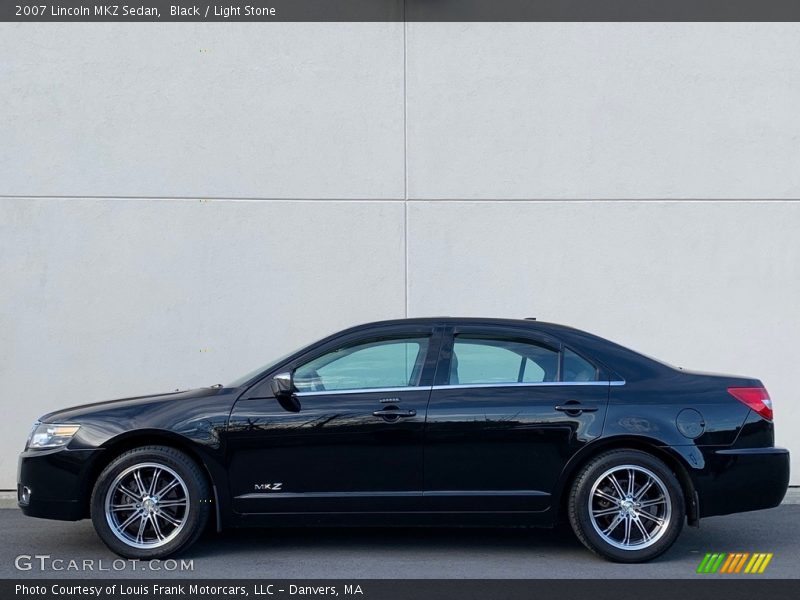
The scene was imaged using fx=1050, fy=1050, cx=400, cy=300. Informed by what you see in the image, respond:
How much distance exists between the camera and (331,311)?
32.1 feet

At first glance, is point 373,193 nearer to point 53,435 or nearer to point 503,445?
point 503,445

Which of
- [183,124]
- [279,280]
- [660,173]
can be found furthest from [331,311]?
[660,173]

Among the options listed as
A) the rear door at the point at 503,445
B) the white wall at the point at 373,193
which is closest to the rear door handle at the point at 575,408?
the rear door at the point at 503,445

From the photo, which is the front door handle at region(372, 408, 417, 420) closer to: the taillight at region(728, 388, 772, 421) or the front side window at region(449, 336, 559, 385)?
the front side window at region(449, 336, 559, 385)

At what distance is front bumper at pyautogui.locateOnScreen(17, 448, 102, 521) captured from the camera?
6652mm

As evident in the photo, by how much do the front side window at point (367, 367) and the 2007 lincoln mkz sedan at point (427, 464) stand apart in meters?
0.13

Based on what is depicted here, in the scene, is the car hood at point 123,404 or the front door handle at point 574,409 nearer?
the front door handle at point 574,409

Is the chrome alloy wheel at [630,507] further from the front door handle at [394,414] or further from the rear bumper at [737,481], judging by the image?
the front door handle at [394,414]

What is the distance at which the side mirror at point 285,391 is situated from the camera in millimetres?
6633

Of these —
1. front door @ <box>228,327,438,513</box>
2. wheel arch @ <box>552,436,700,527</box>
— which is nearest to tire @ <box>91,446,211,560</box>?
front door @ <box>228,327,438,513</box>

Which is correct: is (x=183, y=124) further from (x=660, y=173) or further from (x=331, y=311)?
(x=660, y=173)

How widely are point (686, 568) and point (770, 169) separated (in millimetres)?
4749
